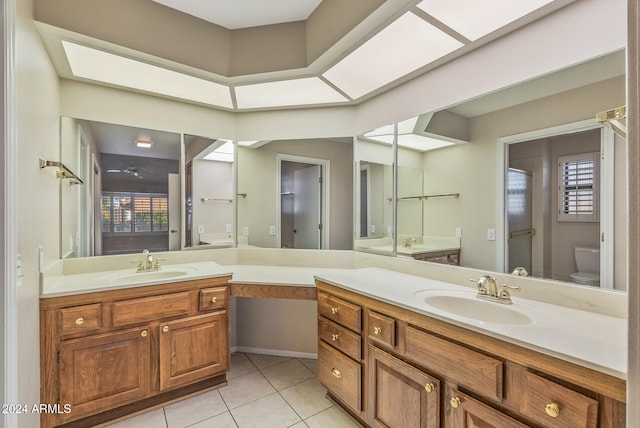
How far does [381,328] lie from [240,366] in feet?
5.05

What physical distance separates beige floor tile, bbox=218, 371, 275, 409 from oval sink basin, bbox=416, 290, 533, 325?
139 centimetres

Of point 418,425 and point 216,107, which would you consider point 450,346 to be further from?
point 216,107

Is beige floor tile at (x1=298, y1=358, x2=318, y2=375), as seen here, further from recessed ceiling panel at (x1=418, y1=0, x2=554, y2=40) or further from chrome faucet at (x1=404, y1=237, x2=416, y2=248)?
recessed ceiling panel at (x1=418, y1=0, x2=554, y2=40)

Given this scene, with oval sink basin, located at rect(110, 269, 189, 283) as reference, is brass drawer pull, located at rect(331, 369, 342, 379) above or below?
below

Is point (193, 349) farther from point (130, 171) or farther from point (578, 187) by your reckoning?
point (578, 187)

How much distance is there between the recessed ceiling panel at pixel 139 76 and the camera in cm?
179

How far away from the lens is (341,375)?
1728mm

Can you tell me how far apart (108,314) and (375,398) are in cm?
164

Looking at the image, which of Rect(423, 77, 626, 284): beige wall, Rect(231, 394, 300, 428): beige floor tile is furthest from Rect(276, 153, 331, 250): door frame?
Rect(231, 394, 300, 428): beige floor tile

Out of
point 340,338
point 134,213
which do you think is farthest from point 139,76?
point 340,338

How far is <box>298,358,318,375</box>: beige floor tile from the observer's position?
2.35 metres

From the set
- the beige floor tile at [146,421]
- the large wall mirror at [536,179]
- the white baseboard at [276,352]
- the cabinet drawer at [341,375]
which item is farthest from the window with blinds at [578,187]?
the beige floor tile at [146,421]

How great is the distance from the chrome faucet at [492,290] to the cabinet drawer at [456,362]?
0.42m

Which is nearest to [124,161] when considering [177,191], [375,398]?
[177,191]
